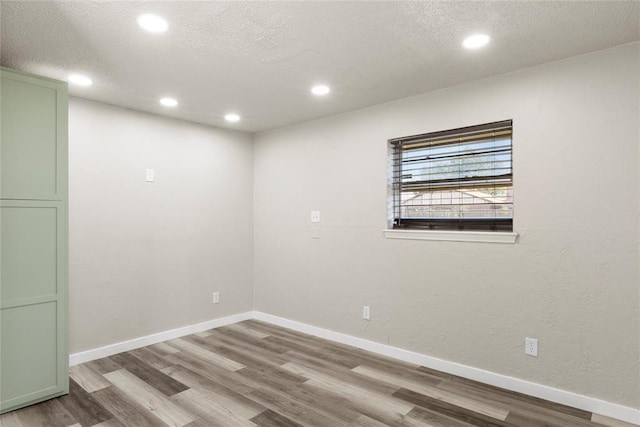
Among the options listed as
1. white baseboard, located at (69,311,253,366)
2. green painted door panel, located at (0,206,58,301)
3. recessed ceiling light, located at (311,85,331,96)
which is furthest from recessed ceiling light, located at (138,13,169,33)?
white baseboard, located at (69,311,253,366)

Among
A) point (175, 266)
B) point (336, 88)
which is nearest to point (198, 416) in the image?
point (175, 266)

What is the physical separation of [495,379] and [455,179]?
1.55 meters

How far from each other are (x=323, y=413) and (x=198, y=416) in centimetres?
79

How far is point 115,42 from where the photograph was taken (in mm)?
2266

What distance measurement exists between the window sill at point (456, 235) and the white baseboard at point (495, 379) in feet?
3.23

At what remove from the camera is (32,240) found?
8.28 feet

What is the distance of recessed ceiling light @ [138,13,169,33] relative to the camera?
199cm

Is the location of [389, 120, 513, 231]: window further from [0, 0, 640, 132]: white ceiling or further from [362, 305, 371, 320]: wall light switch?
[362, 305, 371, 320]: wall light switch

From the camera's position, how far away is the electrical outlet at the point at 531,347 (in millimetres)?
2662

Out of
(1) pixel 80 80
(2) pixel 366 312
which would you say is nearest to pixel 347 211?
(2) pixel 366 312

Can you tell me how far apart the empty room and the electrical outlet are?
0.04 ft

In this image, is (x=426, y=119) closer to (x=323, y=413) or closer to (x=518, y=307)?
(x=518, y=307)

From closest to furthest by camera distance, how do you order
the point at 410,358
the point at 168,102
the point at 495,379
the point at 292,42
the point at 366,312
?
the point at 292,42, the point at 495,379, the point at 410,358, the point at 168,102, the point at 366,312

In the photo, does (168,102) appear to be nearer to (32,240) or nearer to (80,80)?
(80,80)
